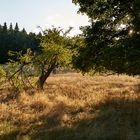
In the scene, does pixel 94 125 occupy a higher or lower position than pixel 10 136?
higher

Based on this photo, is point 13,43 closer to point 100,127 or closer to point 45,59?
point 45,59

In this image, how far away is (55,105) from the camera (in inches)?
759

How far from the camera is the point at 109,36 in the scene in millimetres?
17250

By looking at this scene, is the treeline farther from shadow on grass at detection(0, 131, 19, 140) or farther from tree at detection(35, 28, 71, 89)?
shadow on grass at detection(0, 131, 19, 140)

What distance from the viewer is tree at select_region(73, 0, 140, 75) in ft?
51.1

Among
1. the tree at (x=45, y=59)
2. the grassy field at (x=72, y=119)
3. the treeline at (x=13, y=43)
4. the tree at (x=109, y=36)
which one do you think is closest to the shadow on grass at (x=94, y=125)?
the grassy field at (x=72, y=119)

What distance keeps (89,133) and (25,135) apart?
2.28m

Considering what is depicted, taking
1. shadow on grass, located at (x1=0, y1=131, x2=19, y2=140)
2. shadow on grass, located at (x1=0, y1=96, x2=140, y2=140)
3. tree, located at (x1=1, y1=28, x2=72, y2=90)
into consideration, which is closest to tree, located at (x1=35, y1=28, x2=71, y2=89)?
tree, located at (x1=1, y1=28, x2=72, y2=90)

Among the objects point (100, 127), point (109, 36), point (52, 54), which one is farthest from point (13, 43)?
point (100, 127)

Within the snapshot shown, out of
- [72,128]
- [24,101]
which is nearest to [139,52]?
[72,128]

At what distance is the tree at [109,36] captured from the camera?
15.6 m

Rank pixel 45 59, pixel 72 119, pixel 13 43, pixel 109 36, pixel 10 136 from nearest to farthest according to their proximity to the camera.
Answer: pixel 10 136, pixel 72 119, pixel 109 36, pixel 45 59, pixel 13 43

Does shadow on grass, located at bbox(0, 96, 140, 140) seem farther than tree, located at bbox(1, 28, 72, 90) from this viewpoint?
No

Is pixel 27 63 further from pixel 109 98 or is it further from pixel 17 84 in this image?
pixel 109 98
